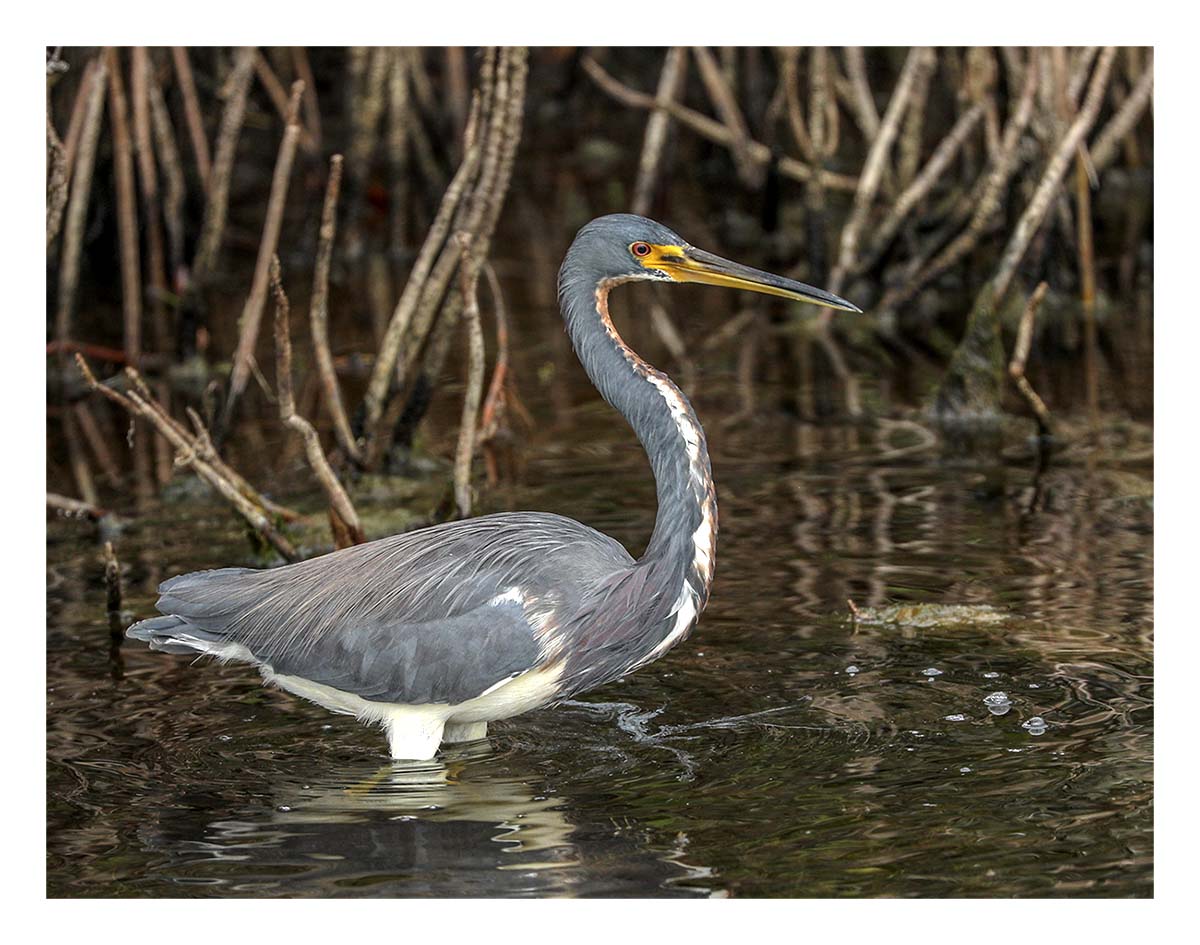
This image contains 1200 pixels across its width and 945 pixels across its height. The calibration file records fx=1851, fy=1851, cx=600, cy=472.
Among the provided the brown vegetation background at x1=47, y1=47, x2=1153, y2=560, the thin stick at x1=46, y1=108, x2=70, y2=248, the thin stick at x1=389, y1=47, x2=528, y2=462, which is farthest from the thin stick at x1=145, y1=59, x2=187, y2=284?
the thin stick at x1=46, y1=108, x2=70, y2=248

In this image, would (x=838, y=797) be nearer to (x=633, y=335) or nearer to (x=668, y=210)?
(x=633, y=335)

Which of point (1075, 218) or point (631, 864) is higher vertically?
point (1075, 218)

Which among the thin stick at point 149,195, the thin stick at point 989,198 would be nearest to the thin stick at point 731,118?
the thin stick at point 989,198

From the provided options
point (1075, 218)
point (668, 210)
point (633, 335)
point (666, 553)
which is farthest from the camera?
point (668, 210)

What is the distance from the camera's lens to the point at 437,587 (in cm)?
574

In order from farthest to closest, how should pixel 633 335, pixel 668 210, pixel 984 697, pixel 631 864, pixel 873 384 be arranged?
pixel 668 210, pixel 633 335, pixel 873 384, pixel 984 697, pixel 631 864

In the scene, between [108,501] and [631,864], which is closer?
[631,864]

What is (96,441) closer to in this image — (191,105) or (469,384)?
(191,105)

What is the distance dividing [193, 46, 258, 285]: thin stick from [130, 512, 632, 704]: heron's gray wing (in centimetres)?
484

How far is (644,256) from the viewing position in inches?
229

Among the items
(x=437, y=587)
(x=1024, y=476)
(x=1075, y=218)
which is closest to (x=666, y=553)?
(x=437, y=587)

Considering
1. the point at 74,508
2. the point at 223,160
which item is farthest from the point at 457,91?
the point at 74,508

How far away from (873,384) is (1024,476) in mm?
2143

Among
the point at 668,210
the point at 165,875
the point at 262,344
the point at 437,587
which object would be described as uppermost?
the point at 668,210
